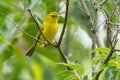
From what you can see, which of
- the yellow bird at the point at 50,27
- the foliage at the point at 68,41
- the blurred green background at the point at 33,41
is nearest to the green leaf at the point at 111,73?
the foliage at the point at 68,41

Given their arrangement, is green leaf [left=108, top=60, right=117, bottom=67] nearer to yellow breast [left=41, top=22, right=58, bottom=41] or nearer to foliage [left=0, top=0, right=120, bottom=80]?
foliage [left=0, top=0, right=120, bottom=80]

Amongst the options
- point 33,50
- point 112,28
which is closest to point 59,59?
point 33,50

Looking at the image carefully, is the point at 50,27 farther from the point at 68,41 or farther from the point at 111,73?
the point at 111,73

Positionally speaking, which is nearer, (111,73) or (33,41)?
(111,73)

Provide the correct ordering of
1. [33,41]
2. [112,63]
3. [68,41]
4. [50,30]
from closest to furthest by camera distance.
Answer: [112,63] → [33,41] → [68,41] → [50,30]

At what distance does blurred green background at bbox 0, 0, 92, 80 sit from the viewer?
3031 millimetres

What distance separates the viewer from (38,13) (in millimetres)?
3197

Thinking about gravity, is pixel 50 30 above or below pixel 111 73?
below

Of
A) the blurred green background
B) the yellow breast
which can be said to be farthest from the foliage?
the yellow breast

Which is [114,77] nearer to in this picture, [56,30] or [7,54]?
[7,54]

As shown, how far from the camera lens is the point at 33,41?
11.6 feet

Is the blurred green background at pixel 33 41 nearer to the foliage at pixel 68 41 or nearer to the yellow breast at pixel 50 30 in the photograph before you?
the foliage at pixel 68 41

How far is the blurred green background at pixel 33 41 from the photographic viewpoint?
3.03 meters

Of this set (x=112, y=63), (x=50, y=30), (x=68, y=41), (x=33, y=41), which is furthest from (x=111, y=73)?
(x=50, y=30)
